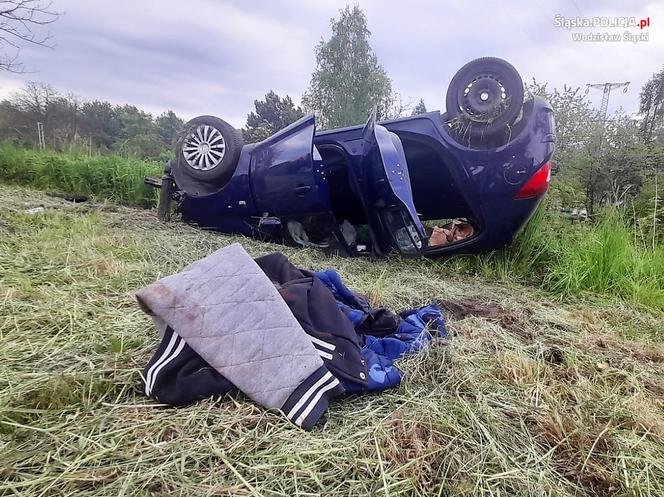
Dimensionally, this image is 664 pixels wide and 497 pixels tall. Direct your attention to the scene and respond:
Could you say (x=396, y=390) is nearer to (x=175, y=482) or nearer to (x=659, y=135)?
(x=175, y=482)

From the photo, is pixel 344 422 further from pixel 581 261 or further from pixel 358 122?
pixel 358 122

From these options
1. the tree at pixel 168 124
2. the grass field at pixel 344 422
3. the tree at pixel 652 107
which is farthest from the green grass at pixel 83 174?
the tree at pixel 168 124

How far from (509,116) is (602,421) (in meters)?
2.41

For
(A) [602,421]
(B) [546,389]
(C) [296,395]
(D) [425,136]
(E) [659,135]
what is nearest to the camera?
(C) [296,395]

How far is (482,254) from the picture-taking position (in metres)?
3.35

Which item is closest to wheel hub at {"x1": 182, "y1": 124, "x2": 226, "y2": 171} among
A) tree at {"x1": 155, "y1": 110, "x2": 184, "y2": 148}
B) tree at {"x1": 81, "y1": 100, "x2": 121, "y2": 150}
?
tree at {"x1": 81, "y1": 100, "x2": 121, "y2": 150}

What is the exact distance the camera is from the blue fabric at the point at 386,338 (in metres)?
1.24

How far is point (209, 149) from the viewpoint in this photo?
344 centimetres

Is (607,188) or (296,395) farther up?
(607,188)

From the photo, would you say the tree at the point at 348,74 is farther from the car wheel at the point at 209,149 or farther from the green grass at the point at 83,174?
the car wheel at the point at 209,149

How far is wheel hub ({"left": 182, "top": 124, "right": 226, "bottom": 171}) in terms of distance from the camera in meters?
3.41

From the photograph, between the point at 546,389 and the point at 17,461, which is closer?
the point at 17,461

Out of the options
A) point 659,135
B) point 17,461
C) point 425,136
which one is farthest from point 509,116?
point 659,135

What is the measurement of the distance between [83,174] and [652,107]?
13.5m
